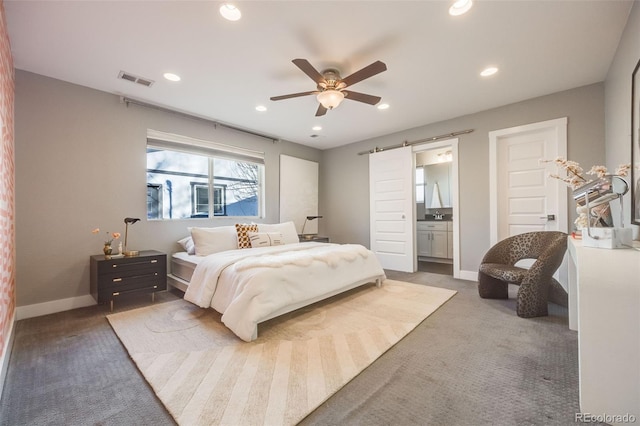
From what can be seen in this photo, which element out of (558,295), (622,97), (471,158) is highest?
(622,97)

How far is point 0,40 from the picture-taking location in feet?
6.15

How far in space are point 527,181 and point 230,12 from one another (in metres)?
4.17

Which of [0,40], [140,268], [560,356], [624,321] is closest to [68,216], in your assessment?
[140,268]

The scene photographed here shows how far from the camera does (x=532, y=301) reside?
101 inches

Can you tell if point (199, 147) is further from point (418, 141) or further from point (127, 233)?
point (418, 141)

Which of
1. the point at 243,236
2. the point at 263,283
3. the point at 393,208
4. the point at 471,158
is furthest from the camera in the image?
the point at 393,208

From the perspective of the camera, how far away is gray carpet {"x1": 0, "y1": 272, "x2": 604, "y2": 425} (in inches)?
53.0

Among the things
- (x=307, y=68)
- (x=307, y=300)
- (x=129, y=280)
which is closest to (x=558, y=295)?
(x=307, y=300)

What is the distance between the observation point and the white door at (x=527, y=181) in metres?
3.41

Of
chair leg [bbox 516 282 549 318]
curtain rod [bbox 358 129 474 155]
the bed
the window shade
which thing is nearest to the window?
the window shade

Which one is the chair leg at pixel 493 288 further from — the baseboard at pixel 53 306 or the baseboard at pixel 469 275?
the baseboard at pixel 53 306

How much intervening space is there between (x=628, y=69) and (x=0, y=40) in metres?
4.88

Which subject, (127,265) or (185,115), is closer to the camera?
(127,265)

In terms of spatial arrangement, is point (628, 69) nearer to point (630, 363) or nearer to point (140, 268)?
point (630, 363)
